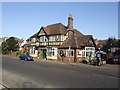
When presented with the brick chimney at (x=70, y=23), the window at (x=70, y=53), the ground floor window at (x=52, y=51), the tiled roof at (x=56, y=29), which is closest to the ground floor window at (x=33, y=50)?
the ground floor window at (x=52, y=51)

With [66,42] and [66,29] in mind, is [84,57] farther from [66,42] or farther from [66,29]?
[66,29]

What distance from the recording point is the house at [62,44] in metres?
33.4

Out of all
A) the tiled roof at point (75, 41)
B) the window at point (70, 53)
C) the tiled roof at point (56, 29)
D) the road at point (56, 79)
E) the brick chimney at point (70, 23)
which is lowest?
the road at point (56, 79)

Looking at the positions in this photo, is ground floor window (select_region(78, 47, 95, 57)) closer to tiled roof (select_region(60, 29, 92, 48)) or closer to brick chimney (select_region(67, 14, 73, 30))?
tiled roof (select_region(60, 29, 92, 48))

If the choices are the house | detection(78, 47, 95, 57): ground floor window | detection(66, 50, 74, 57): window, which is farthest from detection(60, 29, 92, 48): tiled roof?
detection(78, 47, 95, 57): ground floor window

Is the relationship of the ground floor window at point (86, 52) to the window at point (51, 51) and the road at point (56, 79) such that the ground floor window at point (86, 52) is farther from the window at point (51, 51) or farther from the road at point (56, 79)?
the road at point (56, 79)

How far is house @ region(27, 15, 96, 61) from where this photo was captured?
33.4 meters

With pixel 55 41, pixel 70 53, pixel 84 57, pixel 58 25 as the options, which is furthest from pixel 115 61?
→ pixel 58 25

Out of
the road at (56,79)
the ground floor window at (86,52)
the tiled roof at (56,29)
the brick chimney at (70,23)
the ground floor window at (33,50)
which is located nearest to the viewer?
the road at (56,79)

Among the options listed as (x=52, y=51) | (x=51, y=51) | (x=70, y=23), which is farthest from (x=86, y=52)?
(x=70, y=23)

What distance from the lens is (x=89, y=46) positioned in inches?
1344

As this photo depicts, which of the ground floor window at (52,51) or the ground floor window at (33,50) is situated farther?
the ground floor window at (33,50)

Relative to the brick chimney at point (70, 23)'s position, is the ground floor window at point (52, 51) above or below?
below

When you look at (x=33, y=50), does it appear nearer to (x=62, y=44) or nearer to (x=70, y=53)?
(x=62, y=44)
